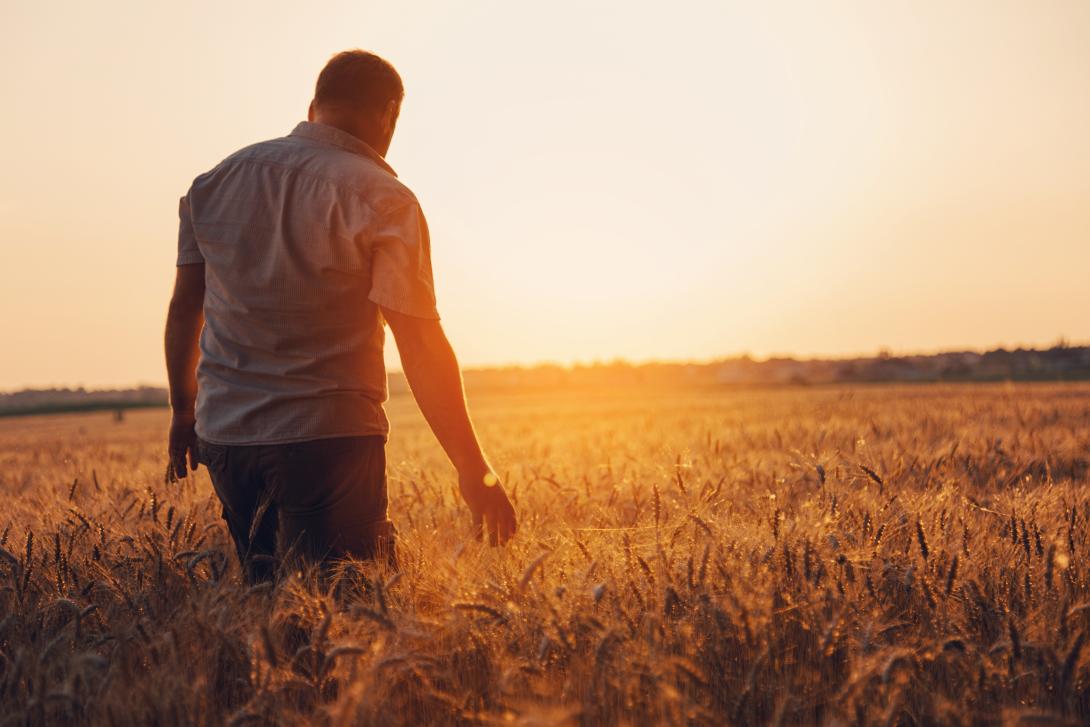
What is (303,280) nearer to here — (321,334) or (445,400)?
(321,334)

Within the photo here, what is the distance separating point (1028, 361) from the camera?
52.1 meters

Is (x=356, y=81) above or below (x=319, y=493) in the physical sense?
above

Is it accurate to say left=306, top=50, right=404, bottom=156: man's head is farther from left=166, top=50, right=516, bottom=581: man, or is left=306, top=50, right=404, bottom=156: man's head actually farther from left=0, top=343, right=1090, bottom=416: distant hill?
left=0, top=343, right=1090, bottom=416: distant hill

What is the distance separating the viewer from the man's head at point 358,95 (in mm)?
2811

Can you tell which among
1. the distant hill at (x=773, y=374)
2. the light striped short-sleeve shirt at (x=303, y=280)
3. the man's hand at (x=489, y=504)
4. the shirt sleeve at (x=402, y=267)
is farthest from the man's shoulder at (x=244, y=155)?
the distant hill at (x=773, y=374)

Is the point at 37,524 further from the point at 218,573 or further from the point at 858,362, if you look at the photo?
the point at 858,362

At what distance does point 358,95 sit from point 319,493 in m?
1.49

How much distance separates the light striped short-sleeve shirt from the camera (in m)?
2.59

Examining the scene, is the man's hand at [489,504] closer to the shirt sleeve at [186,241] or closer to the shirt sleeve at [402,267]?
the shirt sleeve at [402,267]

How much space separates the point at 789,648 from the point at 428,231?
5.86 ft

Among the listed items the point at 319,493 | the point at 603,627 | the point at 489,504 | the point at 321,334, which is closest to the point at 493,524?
the point at 489,504

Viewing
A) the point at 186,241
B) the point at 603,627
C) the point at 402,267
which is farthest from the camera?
the point at 186,241

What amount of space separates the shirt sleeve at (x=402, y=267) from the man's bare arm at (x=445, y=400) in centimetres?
5

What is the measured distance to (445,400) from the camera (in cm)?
259
